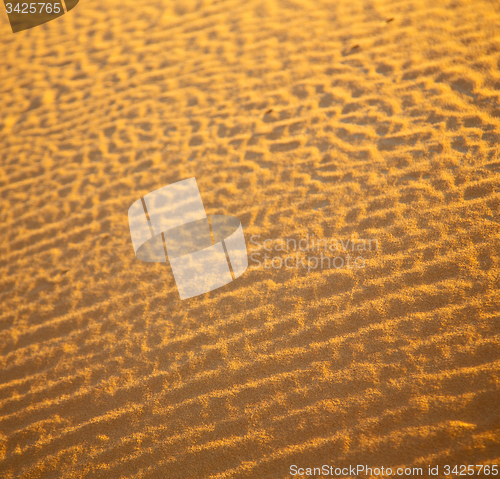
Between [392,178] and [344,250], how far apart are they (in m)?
0.86

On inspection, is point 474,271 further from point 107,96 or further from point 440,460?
point 107,96

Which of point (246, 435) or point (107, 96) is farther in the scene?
point (107, 96)

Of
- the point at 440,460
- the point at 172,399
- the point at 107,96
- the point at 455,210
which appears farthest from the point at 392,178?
the point at 107,96

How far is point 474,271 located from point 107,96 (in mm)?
4386

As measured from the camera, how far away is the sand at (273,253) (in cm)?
223

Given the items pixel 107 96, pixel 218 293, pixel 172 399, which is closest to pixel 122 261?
pixel 218 293

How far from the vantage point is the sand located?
2230 millimetres

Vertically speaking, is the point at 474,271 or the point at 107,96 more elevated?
the point at 107,96

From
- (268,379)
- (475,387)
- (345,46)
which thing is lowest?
(475,387)

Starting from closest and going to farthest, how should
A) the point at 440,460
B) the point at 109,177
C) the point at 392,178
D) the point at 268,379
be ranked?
the point at 440,460, the point at 268,379, the point at 392,178, the point at 109,177

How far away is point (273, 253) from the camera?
2.84 m

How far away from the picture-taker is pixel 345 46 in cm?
386

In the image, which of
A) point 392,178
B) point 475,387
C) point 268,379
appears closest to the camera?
point 475,387

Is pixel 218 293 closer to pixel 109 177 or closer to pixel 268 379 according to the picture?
pixel 268 379
